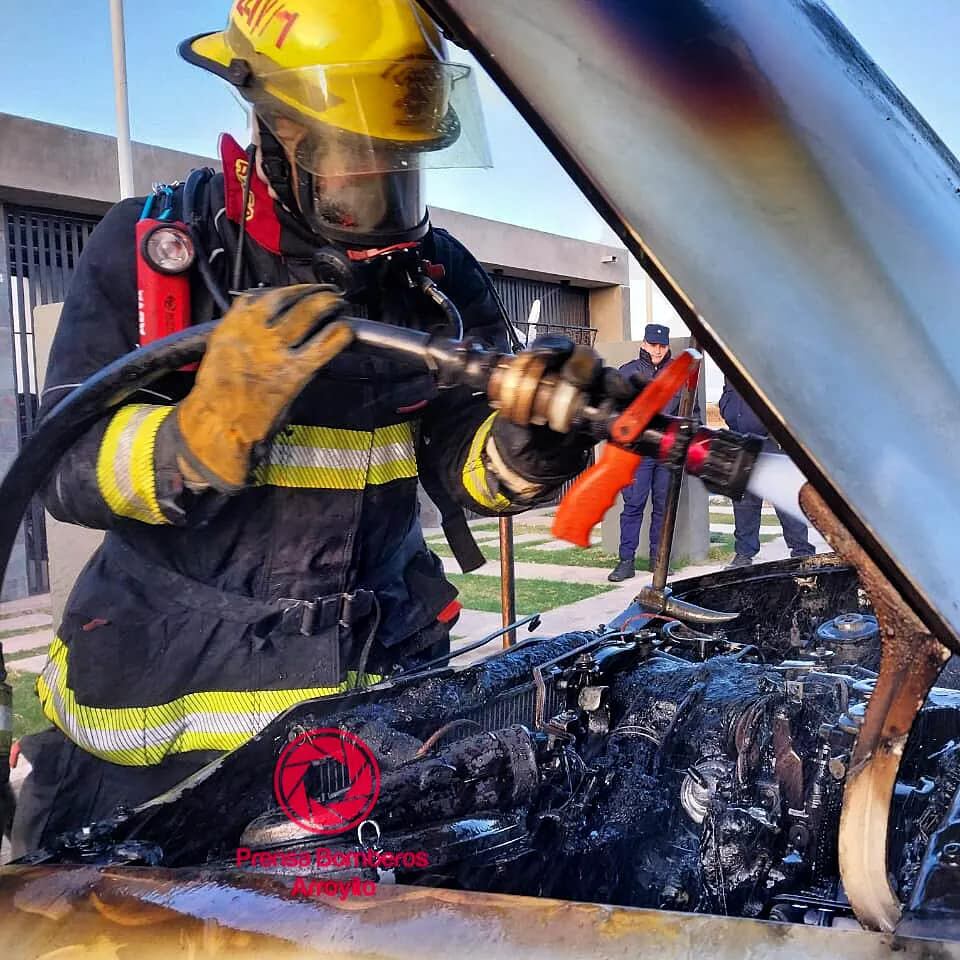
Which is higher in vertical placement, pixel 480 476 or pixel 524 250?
pixel 524 250

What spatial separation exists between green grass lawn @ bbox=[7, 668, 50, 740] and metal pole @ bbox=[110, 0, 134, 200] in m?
2.28

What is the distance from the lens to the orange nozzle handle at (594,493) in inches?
34.9

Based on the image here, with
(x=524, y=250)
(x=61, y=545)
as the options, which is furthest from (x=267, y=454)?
(x=524, y=250)

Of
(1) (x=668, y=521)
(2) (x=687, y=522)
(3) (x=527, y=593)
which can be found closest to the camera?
(1) (x=668, y=521)

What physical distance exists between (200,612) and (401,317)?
73cm

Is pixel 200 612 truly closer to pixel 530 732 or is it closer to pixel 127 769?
pixel 127 769

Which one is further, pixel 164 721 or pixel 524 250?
pixel 524 250

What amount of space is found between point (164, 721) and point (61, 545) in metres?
2.92

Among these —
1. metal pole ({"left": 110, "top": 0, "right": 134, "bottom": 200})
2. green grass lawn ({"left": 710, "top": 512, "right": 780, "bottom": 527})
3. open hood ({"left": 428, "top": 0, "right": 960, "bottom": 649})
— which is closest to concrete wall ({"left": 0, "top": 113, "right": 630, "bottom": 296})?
metal pole ({"left": 110, "top": 0, "right": 134, "bottom": 200})

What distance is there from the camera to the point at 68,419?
1.13 meters

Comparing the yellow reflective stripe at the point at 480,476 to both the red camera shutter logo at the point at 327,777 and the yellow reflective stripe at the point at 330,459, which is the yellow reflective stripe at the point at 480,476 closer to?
the yellow reflective stripe at the point at 330,459

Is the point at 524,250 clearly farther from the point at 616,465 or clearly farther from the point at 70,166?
the point at 616,465

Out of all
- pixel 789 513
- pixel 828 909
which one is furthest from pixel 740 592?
pixel 789 513

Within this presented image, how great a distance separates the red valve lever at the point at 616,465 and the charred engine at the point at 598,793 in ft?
1.61
